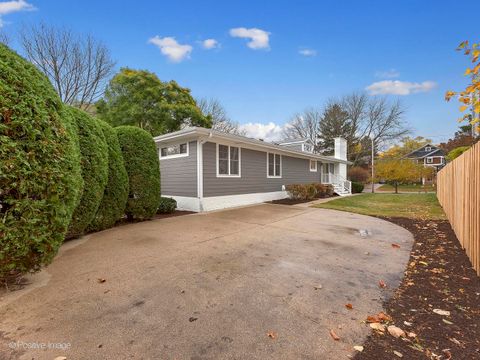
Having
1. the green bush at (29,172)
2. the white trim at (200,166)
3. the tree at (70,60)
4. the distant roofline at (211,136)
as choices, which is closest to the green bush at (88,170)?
the green bush at (29,172)

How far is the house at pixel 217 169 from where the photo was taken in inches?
356

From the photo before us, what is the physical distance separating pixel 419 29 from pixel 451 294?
24.9 feet

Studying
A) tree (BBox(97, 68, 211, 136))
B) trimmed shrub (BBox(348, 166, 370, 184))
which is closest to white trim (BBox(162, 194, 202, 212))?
tree (BBox(97, 68, 211, 136))

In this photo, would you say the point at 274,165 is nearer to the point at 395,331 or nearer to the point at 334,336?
the point at 395,331

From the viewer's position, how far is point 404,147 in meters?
43.1

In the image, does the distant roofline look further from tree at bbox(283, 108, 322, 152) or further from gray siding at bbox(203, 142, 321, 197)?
tree at bbox(283, 108, 322, 152)

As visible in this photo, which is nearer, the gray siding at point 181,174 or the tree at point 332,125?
the gray siding at point 181,174

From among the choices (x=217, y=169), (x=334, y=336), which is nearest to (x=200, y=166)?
(x=217, y=169)

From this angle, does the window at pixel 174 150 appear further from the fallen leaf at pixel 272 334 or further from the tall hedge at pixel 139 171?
the fallen leaf at pixel 272 334

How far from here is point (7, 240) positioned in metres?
2.25

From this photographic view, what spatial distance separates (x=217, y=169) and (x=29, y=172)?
7.38m

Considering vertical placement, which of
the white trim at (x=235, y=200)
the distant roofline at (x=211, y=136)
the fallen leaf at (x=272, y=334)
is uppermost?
the distant roofline at (x=211, y=136)

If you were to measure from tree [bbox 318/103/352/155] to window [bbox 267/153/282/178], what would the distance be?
23.4 meters

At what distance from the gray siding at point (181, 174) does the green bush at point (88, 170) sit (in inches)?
169
